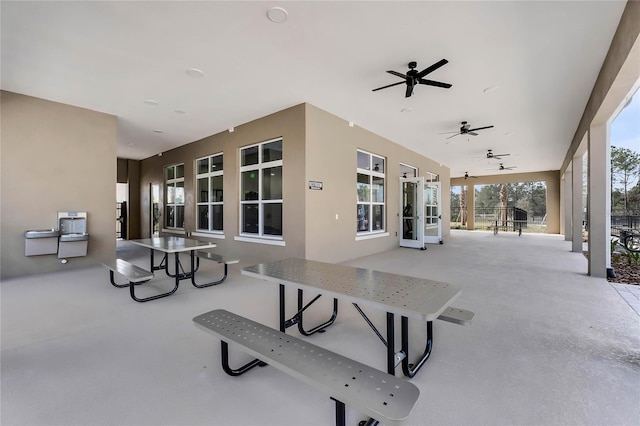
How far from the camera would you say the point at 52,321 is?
8.79 feet

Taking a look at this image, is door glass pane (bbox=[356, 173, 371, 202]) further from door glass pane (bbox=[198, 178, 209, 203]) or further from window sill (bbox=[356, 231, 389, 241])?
door glass pane (bbox=[198, 178, 209, 203])

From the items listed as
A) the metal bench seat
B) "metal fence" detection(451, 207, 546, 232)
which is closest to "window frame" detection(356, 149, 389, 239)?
the metal bench seat

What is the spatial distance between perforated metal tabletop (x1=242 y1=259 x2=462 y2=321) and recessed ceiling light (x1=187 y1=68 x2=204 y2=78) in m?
3.05

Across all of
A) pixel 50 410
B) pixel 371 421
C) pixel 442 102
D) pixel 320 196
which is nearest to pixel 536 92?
pixel 442 102

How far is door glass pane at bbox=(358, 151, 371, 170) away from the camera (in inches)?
259

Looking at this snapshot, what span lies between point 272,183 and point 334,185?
1302mm

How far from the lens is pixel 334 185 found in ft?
18.0

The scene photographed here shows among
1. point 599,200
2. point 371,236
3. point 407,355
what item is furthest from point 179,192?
point 599,200

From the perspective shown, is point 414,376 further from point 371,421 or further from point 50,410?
point 50,410

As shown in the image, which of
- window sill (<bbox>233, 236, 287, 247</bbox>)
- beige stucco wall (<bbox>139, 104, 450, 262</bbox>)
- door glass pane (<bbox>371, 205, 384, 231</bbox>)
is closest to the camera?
beige stucco wall (<bbox>139, 104, 450, 262</bbox>)

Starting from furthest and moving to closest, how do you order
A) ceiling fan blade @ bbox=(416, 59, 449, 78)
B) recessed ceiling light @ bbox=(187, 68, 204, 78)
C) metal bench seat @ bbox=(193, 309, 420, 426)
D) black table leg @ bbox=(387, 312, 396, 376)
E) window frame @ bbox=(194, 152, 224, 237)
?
window frame @ bbox=(194, 152, 224, 237), recessed ceiling light @ bbox=(187, 68, 204, 78), ceiling fan blade @ bbox=(416, 59, 449, 78), black table leg @ bbox=(387, 312, 396, 376), metal bench seat @ bbox=(193, 309, 420, 426)

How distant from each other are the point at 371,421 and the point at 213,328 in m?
1.08

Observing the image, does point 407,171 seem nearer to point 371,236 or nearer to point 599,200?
point 371,236

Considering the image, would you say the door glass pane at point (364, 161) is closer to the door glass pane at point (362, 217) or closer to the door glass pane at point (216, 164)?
the door glass pane at point (362, 217)
